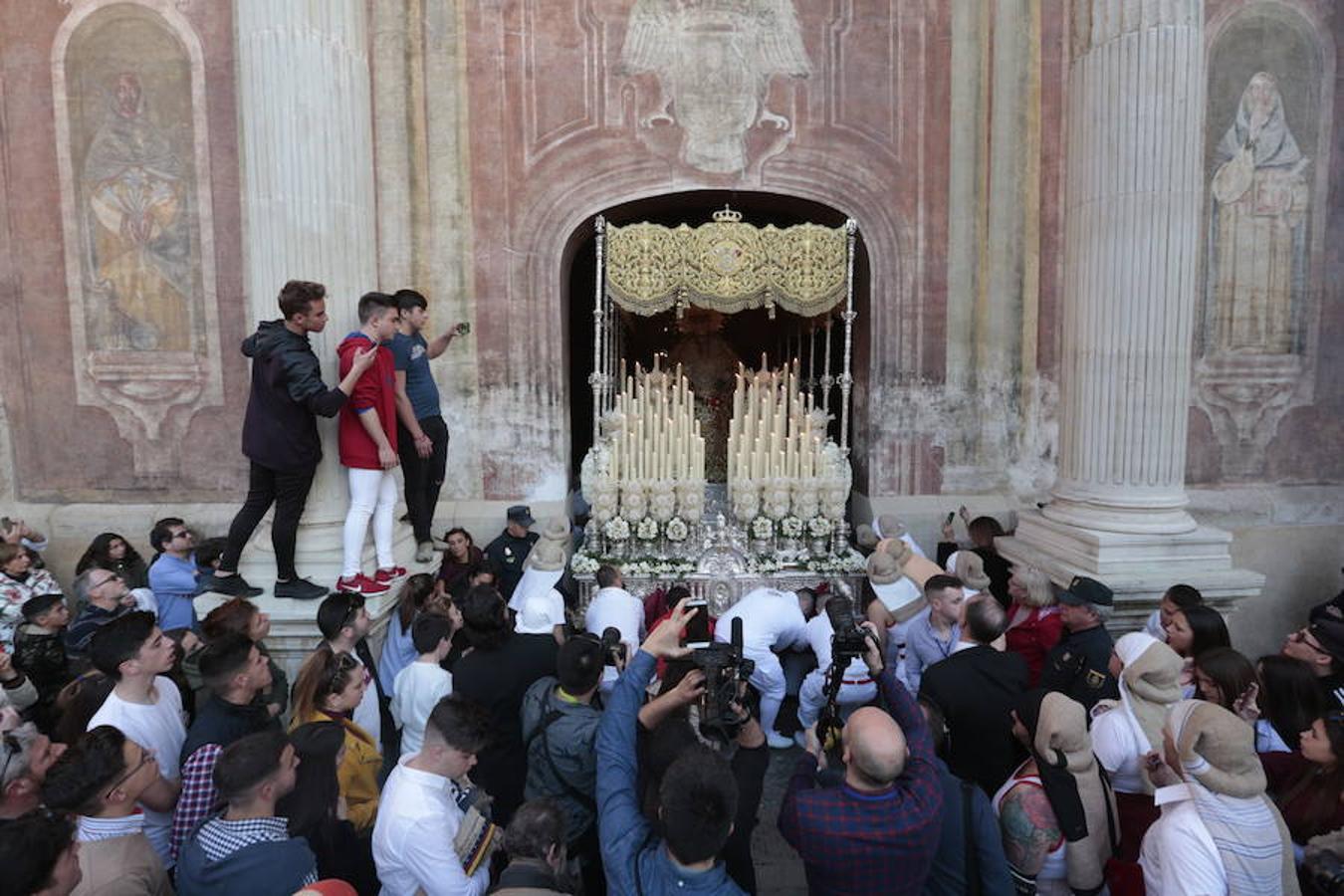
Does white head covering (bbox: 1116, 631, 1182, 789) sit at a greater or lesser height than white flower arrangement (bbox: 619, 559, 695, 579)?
greater

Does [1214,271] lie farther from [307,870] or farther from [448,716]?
[307,870]

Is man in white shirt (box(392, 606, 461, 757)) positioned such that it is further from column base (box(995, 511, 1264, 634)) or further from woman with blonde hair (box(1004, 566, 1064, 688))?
column base (box(995, 511, 1264, 634))

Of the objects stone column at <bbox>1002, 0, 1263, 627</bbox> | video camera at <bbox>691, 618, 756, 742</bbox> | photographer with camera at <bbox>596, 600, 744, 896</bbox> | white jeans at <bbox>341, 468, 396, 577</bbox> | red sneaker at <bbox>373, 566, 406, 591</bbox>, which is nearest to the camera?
photographer with camera at <bbox>596, 600, 744, 896</bbox>

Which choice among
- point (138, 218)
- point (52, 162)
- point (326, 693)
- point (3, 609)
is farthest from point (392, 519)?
→ point (52, 162)

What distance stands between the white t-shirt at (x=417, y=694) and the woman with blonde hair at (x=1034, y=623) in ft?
9.54

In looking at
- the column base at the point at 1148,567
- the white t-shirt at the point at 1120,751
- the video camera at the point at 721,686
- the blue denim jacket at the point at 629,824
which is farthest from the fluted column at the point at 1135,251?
the blue denim jacket at the point at 629,824

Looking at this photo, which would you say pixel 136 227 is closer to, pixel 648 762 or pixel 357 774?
pixel 357 774

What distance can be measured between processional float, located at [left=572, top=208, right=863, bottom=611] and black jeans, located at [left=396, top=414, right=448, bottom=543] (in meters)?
1.25

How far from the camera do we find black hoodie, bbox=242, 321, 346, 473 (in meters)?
4.85

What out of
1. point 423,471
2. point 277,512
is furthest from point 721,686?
point 423,471

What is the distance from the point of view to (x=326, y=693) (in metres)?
3.06

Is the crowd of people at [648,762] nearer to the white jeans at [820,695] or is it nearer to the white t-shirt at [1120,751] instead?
the white t-shirt at [1120,751]

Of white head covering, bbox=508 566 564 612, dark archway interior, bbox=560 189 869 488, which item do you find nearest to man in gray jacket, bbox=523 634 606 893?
white head covering, bbox=508 566 564 612

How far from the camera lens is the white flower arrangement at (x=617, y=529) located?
7.12 metres
